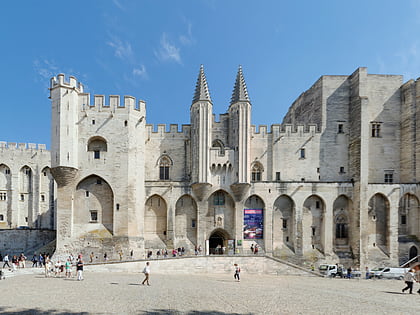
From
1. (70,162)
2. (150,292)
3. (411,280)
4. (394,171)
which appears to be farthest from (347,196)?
(70,162)

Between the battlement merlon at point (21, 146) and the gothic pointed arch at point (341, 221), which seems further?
the battlement merlon at point (21, 146)

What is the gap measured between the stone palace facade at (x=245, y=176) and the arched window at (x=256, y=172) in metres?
0.17

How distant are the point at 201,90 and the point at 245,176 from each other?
10.1 m

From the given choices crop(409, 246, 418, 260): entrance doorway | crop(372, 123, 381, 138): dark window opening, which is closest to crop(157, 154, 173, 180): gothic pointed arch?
crop(372, 123, 381, 138): dark window opening

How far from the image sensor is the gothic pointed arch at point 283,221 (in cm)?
3269

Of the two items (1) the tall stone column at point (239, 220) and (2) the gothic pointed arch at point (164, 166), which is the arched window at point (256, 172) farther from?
(2) the gothic pointed arch at point (164, 166)

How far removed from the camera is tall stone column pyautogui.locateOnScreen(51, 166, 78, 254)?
2755cm

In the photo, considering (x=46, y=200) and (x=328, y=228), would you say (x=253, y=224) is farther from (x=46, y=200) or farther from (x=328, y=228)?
(x=46, y=200)

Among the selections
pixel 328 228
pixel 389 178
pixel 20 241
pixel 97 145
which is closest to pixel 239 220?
pixel 328 228

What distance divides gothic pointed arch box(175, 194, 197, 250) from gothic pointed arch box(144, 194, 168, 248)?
1305mm

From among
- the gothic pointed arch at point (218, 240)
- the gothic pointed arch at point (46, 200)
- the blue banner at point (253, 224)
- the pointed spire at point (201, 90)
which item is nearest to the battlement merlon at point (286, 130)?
the pointed spire at point (201, 90)

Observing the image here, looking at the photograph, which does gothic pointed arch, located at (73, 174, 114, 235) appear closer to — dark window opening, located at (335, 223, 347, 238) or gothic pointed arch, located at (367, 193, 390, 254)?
dark window opening, located at (335, 223, 347, 238)

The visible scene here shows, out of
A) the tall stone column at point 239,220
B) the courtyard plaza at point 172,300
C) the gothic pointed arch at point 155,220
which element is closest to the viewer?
the courtyard plaza at point 172,300

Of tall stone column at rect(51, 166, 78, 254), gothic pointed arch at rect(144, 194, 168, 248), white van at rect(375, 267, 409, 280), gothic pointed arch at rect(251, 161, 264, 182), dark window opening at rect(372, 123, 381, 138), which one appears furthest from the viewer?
dark window opening at rect(372, 123, 381, 138)
